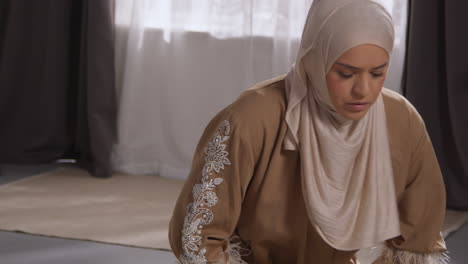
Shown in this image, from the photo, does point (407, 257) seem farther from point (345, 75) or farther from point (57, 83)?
point (57, 83)

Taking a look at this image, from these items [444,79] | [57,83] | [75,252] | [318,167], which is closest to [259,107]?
[318,167]

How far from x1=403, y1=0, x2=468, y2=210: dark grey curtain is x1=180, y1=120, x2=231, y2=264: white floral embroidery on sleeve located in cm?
208

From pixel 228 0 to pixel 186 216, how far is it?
244cm

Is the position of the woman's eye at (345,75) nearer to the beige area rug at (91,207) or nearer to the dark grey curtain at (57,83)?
the beige area rug at (91,207)

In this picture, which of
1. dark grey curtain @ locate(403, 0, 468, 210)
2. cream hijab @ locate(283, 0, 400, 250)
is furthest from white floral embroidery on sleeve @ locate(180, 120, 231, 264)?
dark grey curtain @ locate(403, 0, 468, 210)

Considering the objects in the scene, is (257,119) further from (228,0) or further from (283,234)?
(228,0)

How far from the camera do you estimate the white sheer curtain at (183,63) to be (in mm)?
3893

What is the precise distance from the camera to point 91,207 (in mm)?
3592

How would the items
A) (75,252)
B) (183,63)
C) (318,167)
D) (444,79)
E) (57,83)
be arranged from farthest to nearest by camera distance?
(57,83)
(183,63)
(444,79)
(75,252)
(318,167)

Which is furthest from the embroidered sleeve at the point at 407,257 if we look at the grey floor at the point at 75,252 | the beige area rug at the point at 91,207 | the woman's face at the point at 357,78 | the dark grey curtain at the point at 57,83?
the dark grey curtain at the point at 57,83

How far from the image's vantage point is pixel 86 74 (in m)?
4.15

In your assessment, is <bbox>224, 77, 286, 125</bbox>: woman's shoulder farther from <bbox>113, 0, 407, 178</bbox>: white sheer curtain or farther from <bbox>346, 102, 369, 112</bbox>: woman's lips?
<bbox>113, 0, 407, 178</bbox>: white sheer curtain

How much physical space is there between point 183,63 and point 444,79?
1.34m

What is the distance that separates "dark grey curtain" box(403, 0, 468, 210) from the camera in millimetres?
3434
